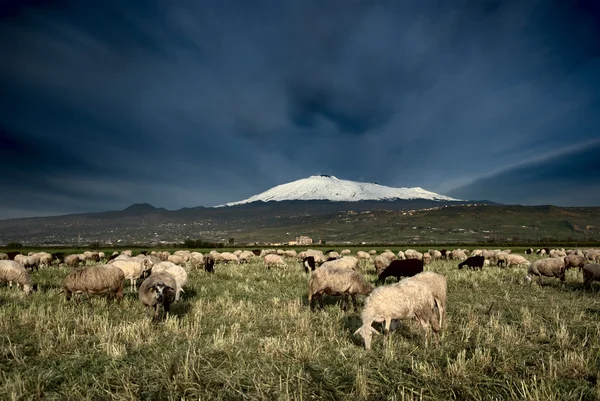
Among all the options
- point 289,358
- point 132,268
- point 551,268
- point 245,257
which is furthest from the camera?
point 245,257

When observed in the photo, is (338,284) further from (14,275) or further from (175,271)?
(14,275)

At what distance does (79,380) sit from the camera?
5977 millimetres

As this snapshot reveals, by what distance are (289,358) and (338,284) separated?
5.46 metres

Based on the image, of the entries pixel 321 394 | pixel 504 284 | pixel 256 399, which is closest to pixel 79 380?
pixel 256 399

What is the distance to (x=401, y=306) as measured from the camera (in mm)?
8562

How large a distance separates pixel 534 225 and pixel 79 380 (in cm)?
24388

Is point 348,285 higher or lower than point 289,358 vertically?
higher

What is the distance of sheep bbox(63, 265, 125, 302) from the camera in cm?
1333

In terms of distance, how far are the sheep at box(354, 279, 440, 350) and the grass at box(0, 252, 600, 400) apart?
1.85ft

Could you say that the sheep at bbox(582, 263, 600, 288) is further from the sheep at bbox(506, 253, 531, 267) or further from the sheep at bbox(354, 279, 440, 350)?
the sheep at bbox(506, 253, 531, 267)

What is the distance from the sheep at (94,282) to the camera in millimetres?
13328

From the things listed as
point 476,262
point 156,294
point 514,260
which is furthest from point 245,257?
point 156,294

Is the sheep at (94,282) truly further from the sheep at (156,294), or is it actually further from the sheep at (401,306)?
the sheep at (401,306)

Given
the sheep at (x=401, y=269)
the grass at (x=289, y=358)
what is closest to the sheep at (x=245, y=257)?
the sheep at (x=401, y=269)
